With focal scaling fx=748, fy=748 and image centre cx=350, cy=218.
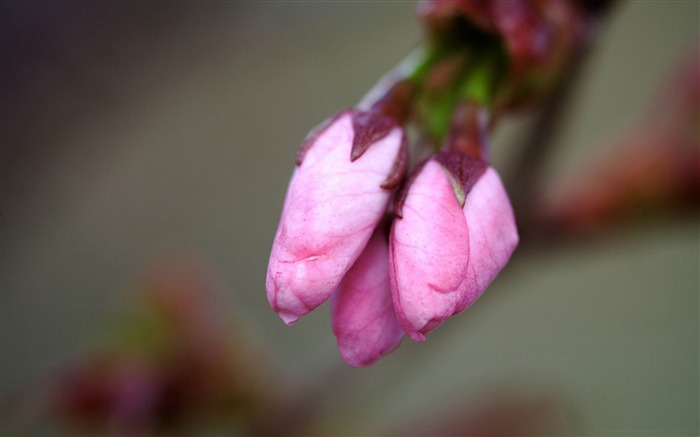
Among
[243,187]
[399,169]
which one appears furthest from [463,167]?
[243,187]

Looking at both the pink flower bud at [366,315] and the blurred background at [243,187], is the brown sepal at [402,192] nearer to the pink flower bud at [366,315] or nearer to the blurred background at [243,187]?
the pink flower bud at [366,315]

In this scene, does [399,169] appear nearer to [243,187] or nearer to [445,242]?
[445,242]

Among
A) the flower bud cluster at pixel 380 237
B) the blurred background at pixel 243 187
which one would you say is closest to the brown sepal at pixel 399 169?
the flower bud cluster at pixel 380 237

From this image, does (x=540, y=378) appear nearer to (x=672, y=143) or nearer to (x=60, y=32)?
(x=672, y=143)

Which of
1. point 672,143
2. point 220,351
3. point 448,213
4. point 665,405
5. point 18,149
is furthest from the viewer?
point 665,405

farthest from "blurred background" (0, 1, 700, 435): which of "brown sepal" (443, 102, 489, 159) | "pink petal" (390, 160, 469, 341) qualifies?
"pink petal" (390, 160, 469, 341)

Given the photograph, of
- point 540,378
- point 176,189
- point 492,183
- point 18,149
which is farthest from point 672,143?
point 176,189
